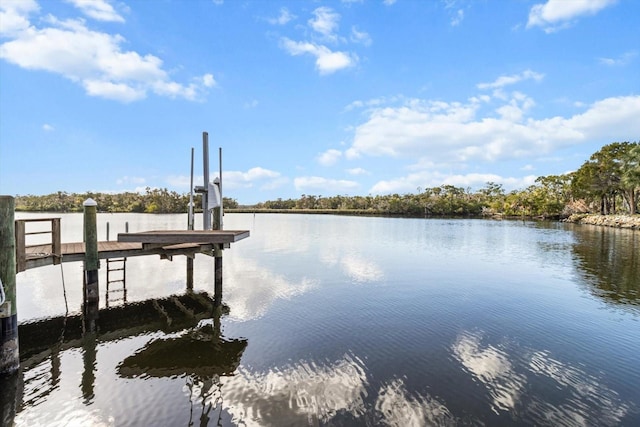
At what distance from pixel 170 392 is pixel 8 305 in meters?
3.27

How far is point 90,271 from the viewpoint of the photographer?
984cm

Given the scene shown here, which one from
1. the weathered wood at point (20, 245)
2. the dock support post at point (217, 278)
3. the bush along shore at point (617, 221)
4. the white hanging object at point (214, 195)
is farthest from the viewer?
the bush along shore at point (617, 221)

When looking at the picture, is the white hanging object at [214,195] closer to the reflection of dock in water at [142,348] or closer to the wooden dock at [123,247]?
the wooden dock at [123,247]

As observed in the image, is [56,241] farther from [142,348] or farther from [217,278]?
[217,278]

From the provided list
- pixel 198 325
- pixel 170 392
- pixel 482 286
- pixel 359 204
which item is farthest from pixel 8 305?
pixel 359 204

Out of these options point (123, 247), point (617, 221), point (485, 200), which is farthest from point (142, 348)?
point (485, 200)

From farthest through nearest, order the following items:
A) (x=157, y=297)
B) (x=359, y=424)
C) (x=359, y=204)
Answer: (x=359, y=204), (x=157, y=297), (x=359, y=424)

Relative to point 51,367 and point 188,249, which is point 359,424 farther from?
point 188,249

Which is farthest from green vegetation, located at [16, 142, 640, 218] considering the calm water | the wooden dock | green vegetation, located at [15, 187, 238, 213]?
the wooden dock

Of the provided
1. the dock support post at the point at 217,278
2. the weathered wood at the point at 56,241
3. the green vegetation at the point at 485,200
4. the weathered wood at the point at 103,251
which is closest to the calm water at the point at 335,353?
the dock support post at the point at 217,278

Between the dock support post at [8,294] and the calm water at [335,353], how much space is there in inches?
15.0

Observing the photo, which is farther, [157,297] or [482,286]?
[482,286]

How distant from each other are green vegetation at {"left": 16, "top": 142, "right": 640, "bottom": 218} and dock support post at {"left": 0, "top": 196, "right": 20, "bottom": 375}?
63.3 meters

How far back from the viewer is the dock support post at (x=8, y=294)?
632 centimetres
